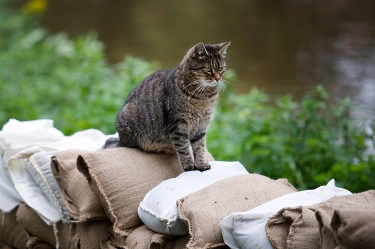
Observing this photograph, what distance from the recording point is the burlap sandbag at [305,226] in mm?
1965

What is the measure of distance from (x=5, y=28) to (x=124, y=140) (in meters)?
5.67

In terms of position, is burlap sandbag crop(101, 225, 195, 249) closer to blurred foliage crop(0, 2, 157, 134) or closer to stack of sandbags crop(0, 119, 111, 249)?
stack of sandbags crop(0, 119, 111, 249)

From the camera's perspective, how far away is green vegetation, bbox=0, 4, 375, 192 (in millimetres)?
4480

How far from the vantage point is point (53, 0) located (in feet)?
37.2

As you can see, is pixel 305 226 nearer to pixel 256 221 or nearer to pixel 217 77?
pixel 256 221

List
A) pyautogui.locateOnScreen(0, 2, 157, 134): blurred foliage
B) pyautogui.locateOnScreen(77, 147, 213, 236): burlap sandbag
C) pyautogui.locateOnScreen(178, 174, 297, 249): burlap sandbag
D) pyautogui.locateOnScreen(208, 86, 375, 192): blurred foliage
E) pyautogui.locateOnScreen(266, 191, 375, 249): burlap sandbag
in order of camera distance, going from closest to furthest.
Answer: pyautogui.locateOnScreen(266, 191, 375, 249): burlap sandbag
pyautogui.locateOnScreen(178, 174, 297, 249): burlap sandbag
pyautogui.locateOnScreen(77, 147, 213, 236): burlap sandbag
pyautogui.locateOnScreen(208, 86, 375, 192): blurred foliage
pyautogui.locateOnScreen(0, 2, 157, 134): blurred foliage

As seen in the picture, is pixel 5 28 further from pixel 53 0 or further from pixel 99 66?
pixel 53 0

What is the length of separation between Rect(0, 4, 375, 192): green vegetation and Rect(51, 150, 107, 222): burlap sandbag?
1.67 metres

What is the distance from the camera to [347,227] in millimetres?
1838

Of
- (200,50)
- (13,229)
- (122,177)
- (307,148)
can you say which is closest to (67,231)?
(13,229)

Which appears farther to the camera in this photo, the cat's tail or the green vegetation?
the green vegetation

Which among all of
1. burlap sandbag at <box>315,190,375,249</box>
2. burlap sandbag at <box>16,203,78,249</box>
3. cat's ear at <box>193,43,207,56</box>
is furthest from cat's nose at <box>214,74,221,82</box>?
burlap sandbag at <box>315,190,375,249</box>

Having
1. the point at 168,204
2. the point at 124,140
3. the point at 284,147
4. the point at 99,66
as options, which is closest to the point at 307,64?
the point at 99,66

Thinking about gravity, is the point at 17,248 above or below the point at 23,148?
below
